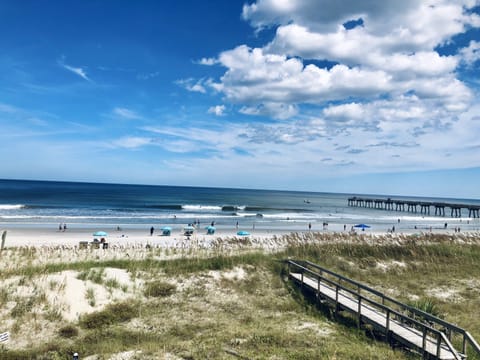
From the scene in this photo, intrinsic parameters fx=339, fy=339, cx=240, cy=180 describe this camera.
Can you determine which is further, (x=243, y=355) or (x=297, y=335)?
(x=297, y=335)

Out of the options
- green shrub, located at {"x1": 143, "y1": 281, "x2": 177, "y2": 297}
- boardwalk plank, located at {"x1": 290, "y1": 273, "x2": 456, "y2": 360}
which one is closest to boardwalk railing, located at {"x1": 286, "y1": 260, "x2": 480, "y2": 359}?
boardwalk plank, located at {"x1": 290, "y1": 273, "x2": 456, "y2": 360}

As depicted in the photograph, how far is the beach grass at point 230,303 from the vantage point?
862 cm

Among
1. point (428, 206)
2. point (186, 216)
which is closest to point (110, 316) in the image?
point (186, 216)

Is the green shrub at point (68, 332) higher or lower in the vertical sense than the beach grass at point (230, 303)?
lower

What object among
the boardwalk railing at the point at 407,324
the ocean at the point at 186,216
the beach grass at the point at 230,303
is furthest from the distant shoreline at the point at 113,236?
the boardwalk railing at the point at 407,324

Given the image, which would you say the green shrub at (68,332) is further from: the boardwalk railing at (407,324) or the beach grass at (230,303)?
the boardwalk railing at (407,324)

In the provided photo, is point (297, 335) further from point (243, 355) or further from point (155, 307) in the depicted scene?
point (155, 307)

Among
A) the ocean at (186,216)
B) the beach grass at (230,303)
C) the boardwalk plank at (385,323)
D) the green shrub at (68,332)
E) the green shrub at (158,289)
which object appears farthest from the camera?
the ocean at (186,216)

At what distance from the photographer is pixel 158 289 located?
12945mm

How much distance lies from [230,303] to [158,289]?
2832 mm

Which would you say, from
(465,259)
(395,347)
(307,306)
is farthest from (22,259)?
(465,259)

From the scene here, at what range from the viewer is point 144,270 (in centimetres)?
1430

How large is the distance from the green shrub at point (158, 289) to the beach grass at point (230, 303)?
0.04m

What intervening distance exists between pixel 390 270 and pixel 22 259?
17.2 meters
